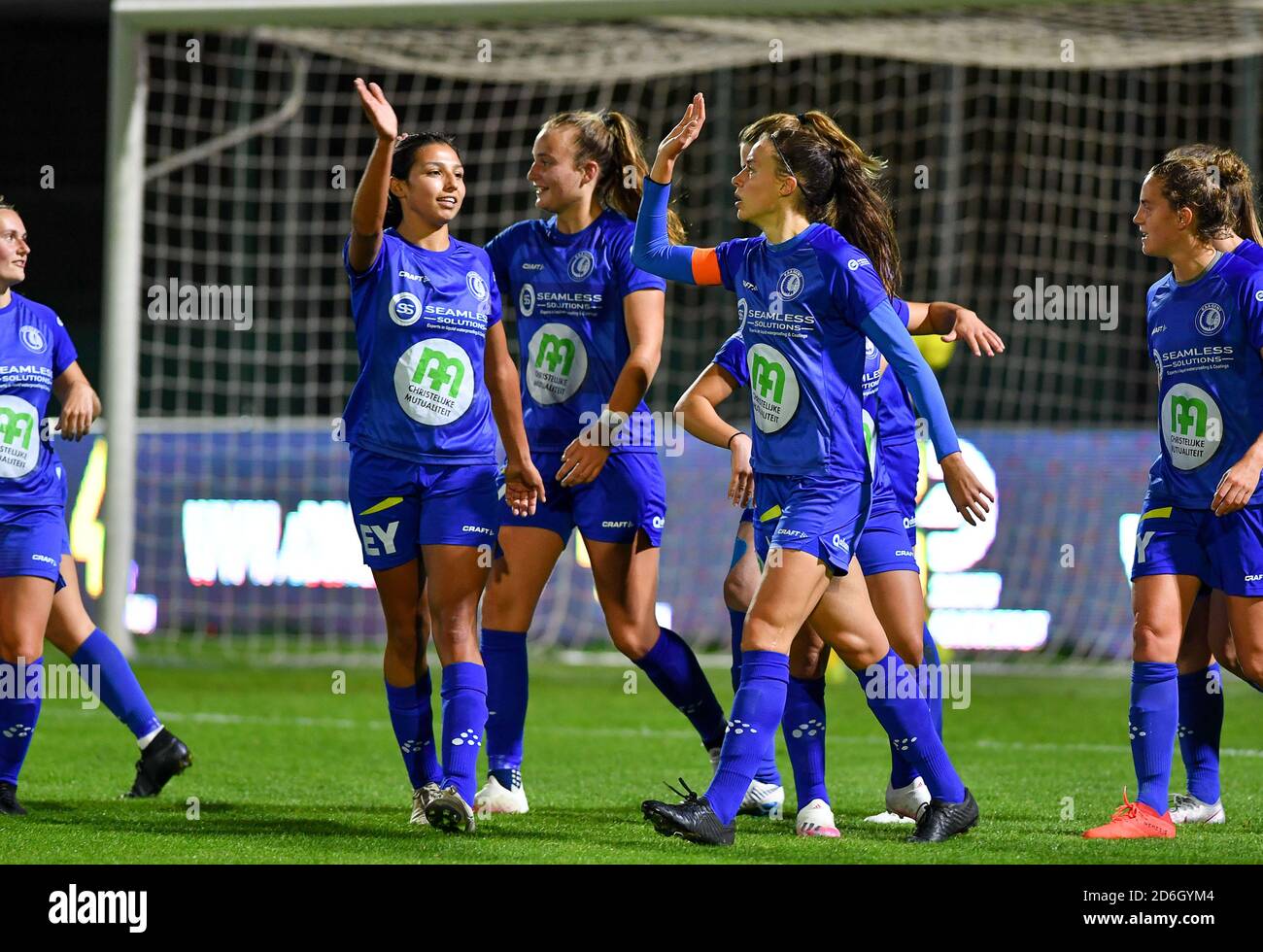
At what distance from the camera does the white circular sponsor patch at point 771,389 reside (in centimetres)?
437

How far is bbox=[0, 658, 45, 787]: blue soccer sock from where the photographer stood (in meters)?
5.02

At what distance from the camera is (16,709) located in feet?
16.6

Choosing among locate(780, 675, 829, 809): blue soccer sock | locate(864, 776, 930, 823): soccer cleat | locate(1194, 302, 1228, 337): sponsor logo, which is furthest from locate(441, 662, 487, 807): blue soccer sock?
locate(1194, 302, 1228, 337): sponsor logo

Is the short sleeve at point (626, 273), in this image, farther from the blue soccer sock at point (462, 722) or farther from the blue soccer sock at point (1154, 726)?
the blue soccer sock at point (1154, 726)

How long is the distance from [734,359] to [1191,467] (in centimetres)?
136

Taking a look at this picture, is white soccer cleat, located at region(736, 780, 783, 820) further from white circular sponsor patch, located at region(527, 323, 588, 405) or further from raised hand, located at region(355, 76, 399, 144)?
raised hand, located at region(355, 76, 399, 144)

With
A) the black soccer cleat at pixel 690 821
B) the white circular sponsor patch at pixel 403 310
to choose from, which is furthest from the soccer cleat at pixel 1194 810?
the white circular sponsor patch at pixel 403 310

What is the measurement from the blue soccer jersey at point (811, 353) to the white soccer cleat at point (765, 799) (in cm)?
124

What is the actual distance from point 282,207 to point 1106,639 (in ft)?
29.3

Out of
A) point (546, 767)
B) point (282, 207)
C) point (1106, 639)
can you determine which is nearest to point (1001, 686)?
point (1106, 639)

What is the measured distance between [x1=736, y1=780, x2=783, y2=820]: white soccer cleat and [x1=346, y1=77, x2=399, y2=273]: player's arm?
6.57ft

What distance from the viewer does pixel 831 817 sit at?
4.79 m

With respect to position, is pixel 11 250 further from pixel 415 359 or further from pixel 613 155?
pixel 613 155

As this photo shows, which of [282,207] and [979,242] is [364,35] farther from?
[979,242]
